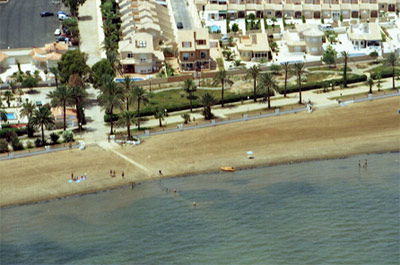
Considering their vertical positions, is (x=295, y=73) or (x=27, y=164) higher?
(x=295, y=73)

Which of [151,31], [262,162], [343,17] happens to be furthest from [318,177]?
[343,17]

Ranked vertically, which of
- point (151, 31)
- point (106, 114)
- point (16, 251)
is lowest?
point (16, 251)

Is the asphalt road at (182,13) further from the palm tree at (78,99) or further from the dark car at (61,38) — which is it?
the palm tree at (78,99)

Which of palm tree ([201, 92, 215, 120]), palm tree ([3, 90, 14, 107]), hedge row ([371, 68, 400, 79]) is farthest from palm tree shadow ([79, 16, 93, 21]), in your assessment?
hedge row ([371, 68, 400, 79])

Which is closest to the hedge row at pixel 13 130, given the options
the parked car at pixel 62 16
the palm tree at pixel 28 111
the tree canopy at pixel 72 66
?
the palm tree at pixel 28 111

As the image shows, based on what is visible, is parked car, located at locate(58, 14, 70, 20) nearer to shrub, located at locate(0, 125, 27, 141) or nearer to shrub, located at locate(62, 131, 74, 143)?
shrub, located at locate(0, 125, 27, 141)

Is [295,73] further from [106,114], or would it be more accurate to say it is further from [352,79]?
[106,114]
